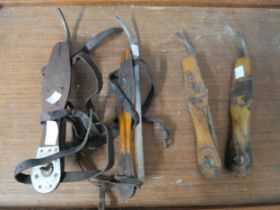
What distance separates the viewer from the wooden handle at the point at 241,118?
1.73 ft

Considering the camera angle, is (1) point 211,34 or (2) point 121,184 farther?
(1) point 211,34

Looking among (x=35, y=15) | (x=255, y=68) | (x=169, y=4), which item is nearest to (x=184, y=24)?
(x=169, y=4)

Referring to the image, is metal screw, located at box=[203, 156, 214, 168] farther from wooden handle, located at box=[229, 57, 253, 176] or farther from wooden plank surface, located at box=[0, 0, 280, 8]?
wooden plank surface, located at box=[0, 0, 280, 8]

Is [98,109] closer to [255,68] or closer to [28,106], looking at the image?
[28,106]

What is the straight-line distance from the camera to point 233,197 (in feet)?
1.74

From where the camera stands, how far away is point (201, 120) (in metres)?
0.54

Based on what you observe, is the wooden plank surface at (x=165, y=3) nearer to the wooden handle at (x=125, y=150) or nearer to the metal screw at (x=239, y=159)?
the wooden handle at (x=125, y=150)

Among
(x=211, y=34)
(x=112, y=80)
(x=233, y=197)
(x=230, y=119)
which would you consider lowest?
(x=233, y=197)

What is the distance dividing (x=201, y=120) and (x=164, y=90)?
0.10 metres

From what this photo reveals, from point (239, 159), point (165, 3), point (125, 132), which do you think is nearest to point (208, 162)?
point (239, 159)

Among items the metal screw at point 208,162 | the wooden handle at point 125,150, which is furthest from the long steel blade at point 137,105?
the metal screw at point 208,162

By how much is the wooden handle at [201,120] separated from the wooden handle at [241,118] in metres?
0.04

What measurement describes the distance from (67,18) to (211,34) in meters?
0.33

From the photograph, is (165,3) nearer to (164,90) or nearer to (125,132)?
(164,90)
